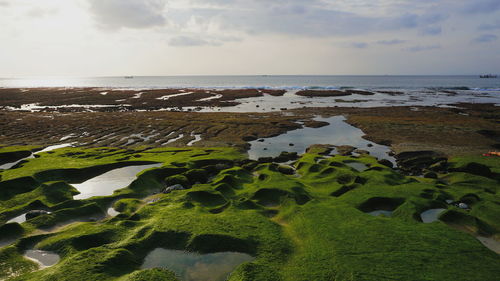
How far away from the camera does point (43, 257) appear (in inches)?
388

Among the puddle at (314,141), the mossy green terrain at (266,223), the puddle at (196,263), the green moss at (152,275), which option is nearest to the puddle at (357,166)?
the mossy green terrain at (266,223)

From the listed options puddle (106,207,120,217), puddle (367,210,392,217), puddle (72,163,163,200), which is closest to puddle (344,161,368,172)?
puddle (367,210,392,217)

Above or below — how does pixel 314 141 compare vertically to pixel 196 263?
above

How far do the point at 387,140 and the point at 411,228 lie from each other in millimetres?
20869

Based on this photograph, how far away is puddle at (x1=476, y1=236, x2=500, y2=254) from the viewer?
10359mm

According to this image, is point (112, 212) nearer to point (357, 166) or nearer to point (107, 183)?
point (107, 183)

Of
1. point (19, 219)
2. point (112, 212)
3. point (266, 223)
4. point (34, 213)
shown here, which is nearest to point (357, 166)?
point (266, 223)

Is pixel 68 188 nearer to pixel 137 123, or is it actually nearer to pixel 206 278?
pixel 206 278

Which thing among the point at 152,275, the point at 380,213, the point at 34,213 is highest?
the point at 34,213

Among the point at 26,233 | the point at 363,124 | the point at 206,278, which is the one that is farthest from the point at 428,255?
the point at 363,124

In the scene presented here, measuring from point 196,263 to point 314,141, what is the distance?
2296 centimetres

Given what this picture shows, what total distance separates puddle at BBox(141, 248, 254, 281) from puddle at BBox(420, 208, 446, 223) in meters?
8.32

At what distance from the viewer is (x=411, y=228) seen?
11.1 metres

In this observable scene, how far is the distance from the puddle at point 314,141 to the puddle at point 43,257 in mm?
16300
